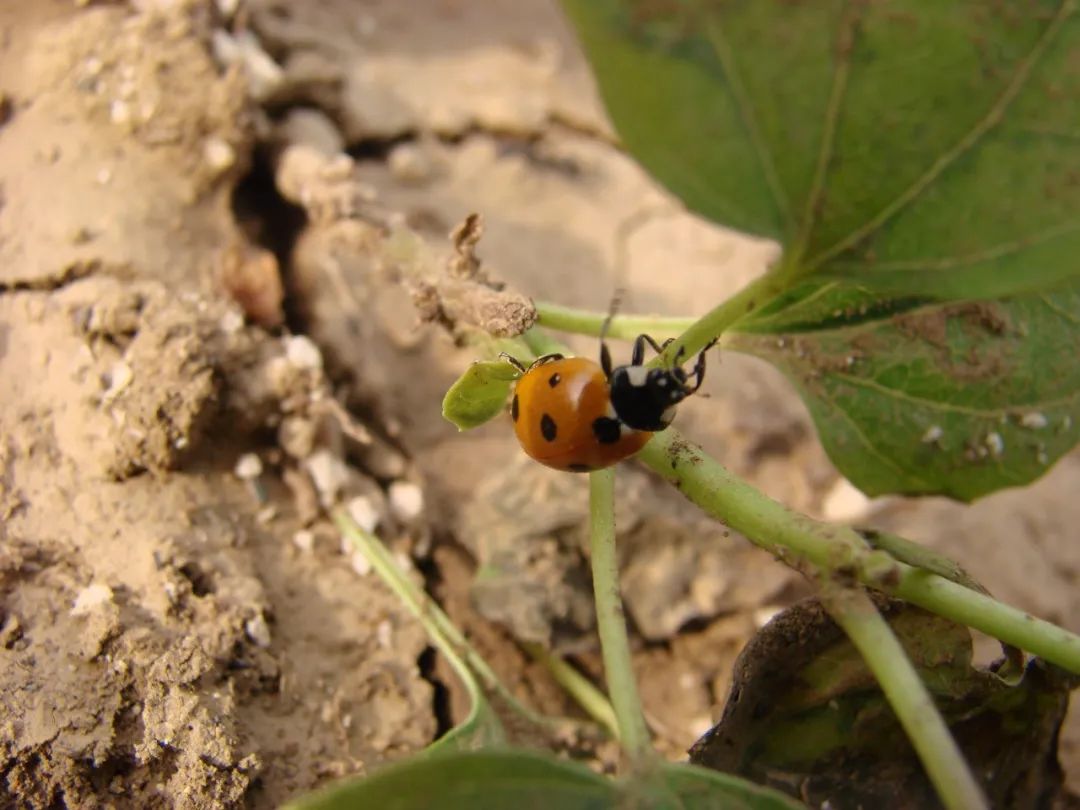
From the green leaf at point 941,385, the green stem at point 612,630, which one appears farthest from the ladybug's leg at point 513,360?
the green leaf at point 941,385

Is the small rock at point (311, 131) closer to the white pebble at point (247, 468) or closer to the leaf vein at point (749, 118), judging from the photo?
the white pebble at point (247, 468)

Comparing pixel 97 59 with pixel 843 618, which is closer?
pixel 843 618

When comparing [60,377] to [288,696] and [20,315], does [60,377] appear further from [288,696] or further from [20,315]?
[288,696]

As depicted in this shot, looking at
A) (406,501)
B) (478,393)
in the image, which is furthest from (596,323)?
(406,501)

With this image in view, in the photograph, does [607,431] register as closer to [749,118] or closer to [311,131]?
[749,118]

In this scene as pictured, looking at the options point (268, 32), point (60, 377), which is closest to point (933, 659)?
point (60, 377)

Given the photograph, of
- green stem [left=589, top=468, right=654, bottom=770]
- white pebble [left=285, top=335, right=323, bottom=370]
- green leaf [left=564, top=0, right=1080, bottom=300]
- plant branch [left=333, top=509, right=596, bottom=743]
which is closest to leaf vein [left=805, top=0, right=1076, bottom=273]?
green leaf [left=564, top=0, right=1080, bottom=300]

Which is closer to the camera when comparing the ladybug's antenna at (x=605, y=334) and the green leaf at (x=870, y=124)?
the green leaf at (x=870, y=124)
